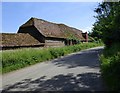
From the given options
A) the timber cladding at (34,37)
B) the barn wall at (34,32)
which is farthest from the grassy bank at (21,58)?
the barn wall at (34,32)

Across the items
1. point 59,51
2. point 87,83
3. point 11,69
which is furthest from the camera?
point 59,51

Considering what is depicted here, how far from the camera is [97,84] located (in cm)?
1111

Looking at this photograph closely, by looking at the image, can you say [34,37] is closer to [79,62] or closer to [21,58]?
[21,58]

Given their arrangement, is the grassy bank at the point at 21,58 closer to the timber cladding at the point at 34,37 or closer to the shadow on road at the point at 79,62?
the shadow on road at the point at 79,62

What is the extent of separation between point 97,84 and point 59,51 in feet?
64.1

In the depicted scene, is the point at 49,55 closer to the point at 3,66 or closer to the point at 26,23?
the point at 3,66

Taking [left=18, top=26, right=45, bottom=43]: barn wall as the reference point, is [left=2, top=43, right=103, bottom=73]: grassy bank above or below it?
below

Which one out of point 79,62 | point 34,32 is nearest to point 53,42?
point 34,32

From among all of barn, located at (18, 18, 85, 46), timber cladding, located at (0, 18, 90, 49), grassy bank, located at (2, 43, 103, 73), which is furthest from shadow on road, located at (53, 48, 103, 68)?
barn, located at (18, 18, 85, 46)

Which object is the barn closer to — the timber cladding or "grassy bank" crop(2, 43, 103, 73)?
the timber cladding

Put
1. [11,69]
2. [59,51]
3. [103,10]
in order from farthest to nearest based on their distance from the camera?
[103,10] < [59,51] < [11,69]

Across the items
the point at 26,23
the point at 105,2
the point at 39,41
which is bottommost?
the point at 39,41

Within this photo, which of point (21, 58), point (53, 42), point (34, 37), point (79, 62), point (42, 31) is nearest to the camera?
point (21, 58)

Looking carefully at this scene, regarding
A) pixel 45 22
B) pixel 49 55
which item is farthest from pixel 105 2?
pixel 49 55
